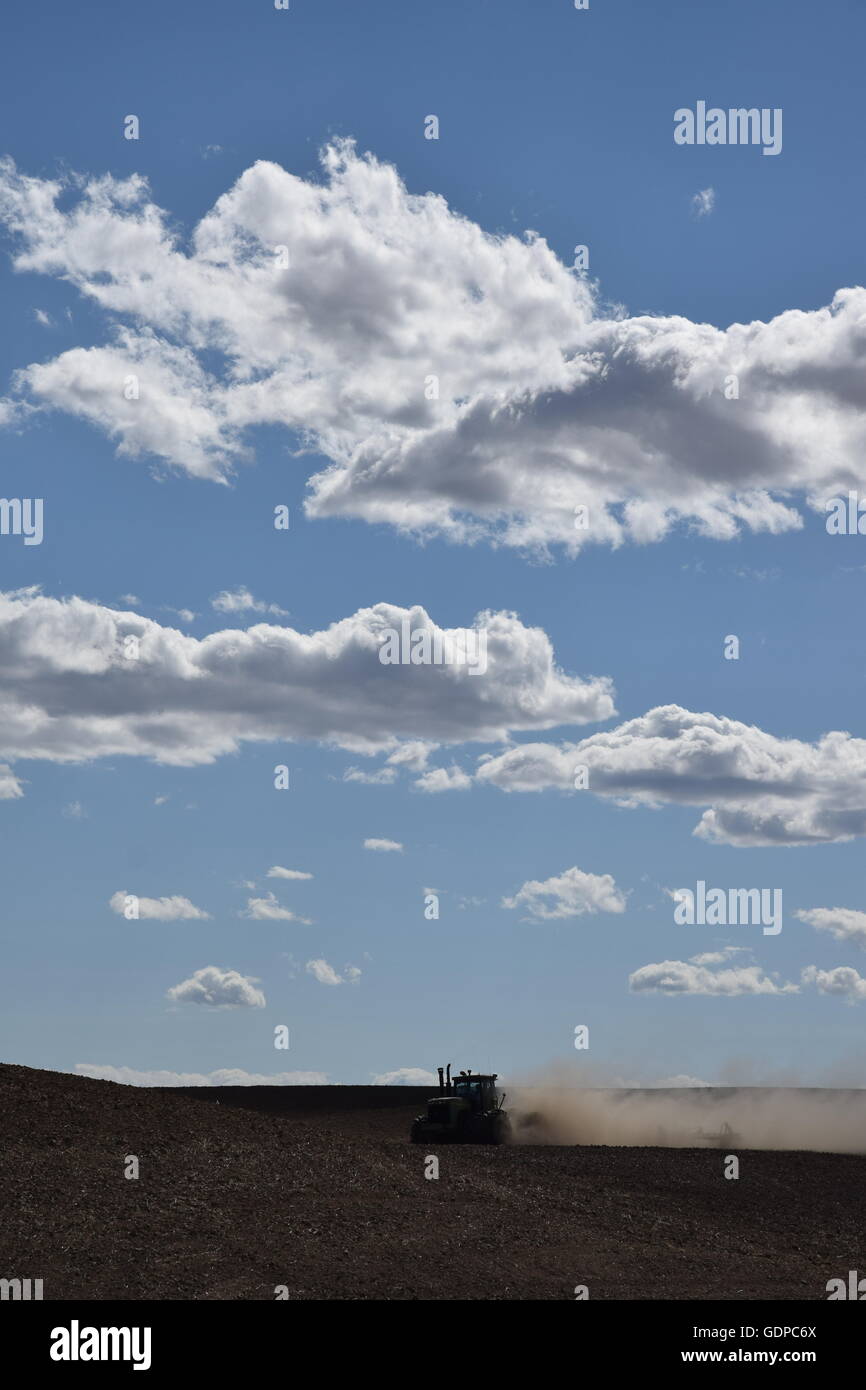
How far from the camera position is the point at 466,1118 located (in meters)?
61.2

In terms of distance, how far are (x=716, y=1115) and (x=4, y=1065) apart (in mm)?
51544

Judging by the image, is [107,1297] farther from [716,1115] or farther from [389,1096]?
[389,1096]

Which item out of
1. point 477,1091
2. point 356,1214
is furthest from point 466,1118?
point 356,1214

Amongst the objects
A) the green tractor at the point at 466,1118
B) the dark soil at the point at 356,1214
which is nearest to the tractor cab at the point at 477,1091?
the green tractor at the point at 466,1118

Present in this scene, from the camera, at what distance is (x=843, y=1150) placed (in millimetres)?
69000

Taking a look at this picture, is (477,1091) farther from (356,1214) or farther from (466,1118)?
(356,1214)

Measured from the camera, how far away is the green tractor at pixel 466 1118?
6066 cm

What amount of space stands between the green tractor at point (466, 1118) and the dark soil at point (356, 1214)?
21.5ft

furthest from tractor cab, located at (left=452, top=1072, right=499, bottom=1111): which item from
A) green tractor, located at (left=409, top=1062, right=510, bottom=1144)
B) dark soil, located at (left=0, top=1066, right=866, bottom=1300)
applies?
dark soil, located at (left=0, top=1066, right=866, bottom=1300)

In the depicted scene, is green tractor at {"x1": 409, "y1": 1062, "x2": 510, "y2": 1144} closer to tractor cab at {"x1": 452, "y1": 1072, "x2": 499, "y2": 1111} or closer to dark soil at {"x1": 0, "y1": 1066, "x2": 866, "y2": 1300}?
tractor cab at {"x1": 452, "y1": 1072, "x2": 499, "y2": 1111}

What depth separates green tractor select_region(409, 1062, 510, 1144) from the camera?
6066 cm

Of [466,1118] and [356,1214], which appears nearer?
[356,1214]

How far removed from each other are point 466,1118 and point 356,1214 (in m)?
26.4
